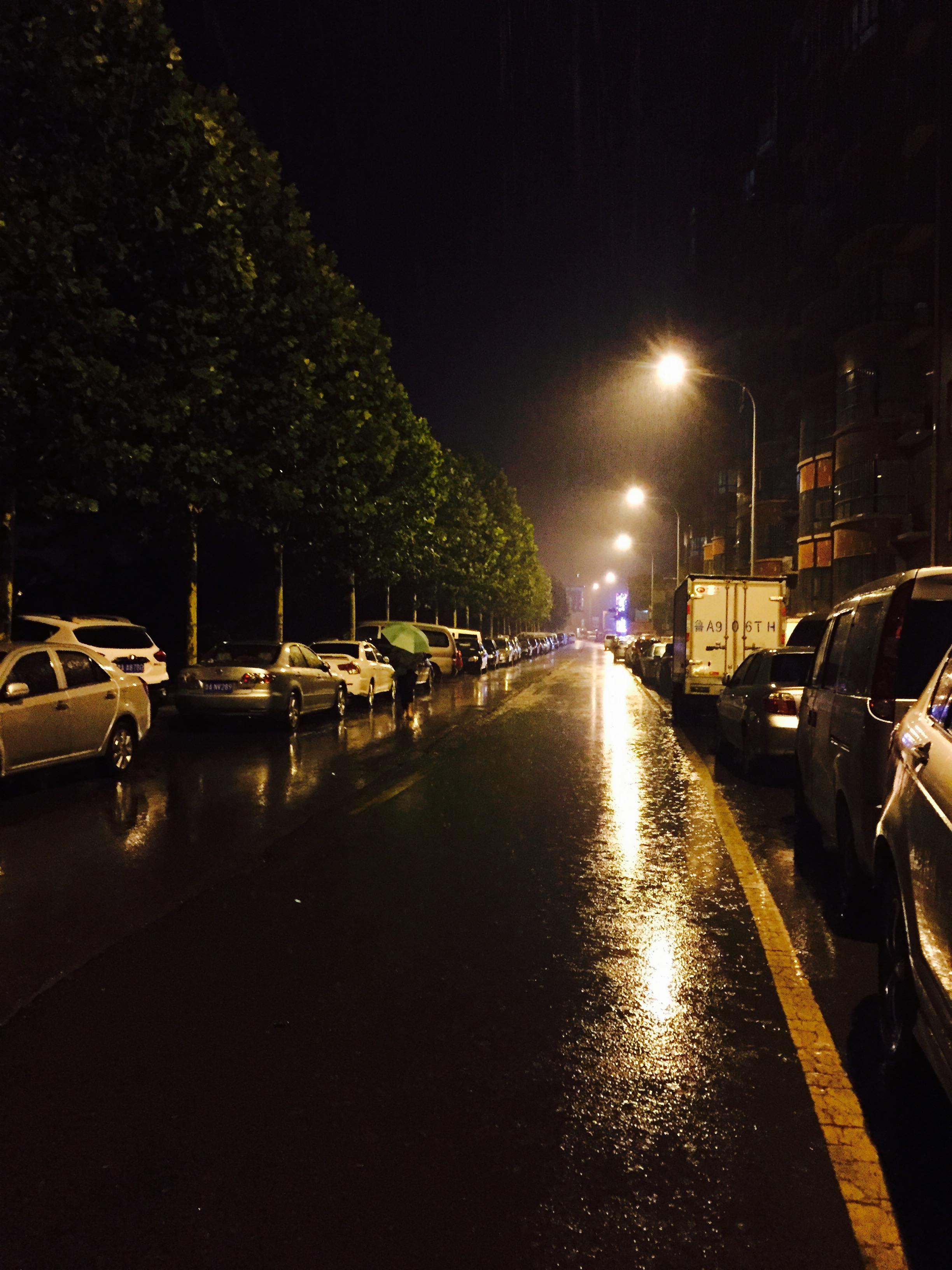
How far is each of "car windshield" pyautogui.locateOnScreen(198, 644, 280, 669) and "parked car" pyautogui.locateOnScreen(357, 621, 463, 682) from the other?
20.7 m

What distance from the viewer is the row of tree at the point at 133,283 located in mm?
16125

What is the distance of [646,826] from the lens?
9961 mm

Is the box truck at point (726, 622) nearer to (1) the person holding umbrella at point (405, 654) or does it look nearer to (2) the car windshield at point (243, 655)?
(1) the person holding umbrella at point (405, 654)

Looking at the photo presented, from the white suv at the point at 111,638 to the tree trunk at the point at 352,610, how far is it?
60.6 feet

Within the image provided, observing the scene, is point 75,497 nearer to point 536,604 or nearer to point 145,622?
point 145,622

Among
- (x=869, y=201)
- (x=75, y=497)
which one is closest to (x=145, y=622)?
(x=75, y=497)

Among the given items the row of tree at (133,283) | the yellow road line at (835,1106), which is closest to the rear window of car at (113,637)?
the row of tree at (133,283)

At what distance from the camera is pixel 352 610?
4381 centimetres

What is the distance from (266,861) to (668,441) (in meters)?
105

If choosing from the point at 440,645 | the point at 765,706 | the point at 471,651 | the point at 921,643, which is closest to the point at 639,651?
the point at 471,651

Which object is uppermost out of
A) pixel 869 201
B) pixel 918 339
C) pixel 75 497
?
pixel 869 201

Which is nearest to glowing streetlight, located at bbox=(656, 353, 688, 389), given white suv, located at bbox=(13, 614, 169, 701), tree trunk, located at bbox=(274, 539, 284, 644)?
tree trunk, located at bbox=(274, 539, 284, 644)

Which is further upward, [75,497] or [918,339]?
[918,339]

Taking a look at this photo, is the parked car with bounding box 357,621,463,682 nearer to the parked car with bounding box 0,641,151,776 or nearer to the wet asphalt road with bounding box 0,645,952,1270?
the parked car with bounding box 0,641,151,776
